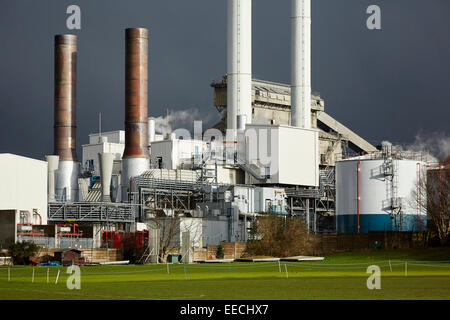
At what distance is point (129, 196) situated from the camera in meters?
80.1

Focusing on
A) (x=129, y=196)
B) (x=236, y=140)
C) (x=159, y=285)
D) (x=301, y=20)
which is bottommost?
(x=159, y=285)

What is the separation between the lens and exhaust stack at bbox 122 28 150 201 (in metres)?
83.4

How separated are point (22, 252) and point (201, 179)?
26794 millimetres

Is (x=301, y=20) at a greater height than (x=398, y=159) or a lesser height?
greater

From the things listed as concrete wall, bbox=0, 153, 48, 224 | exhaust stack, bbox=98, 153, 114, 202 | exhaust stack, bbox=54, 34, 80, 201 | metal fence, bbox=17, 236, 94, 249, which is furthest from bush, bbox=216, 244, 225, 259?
exhaust stack, bbox=54, 34, 80, 201

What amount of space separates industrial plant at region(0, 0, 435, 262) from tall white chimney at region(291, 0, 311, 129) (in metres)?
0.11

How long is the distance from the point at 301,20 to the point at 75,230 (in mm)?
33400

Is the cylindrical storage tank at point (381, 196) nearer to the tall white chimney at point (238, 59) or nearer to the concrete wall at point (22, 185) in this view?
the tall white chimney at point (238, 59)
